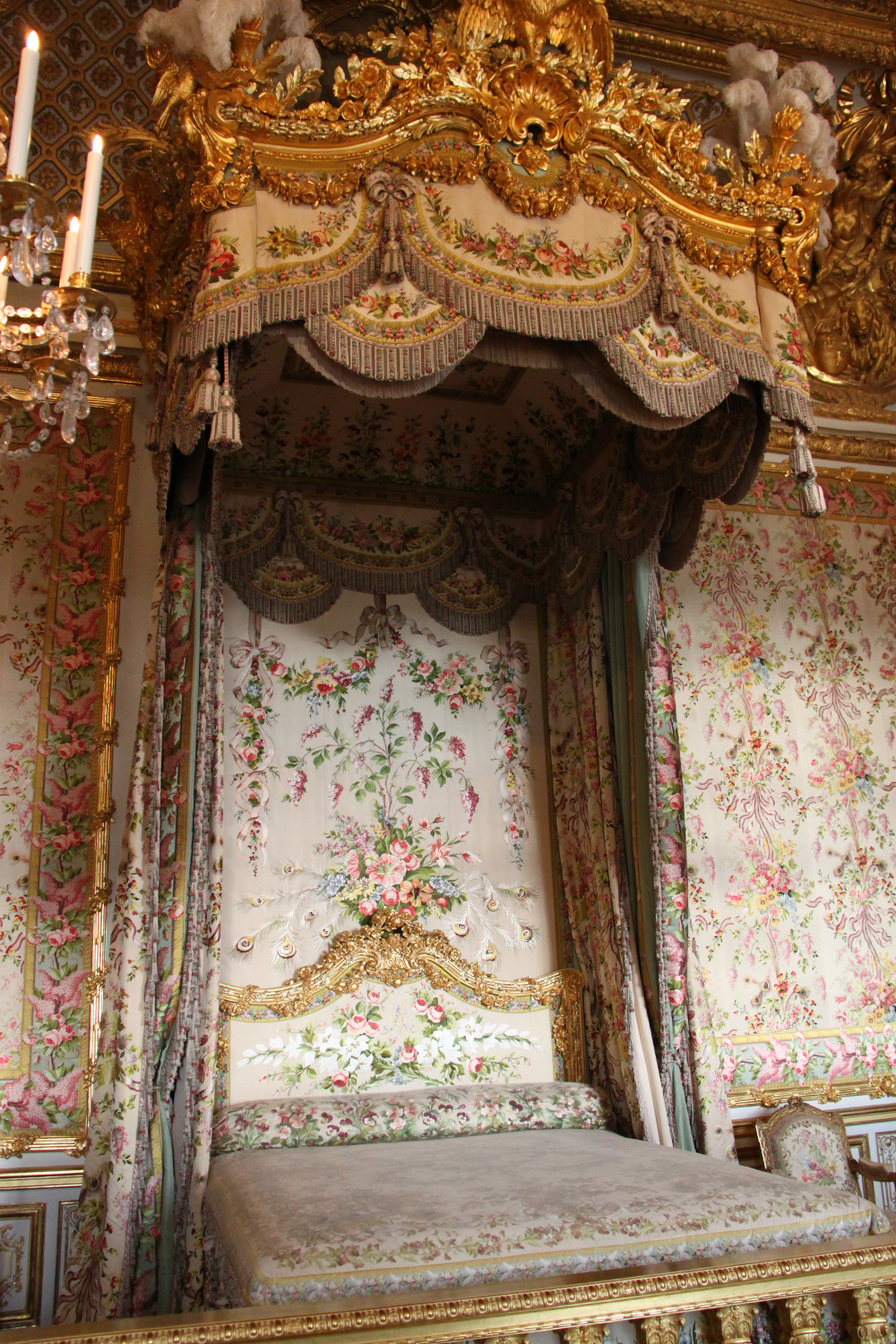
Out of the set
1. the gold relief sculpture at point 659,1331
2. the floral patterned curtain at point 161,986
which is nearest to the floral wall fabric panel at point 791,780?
the floral patterned curtain at point 161,986

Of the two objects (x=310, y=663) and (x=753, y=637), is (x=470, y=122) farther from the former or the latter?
(x=753, y=637)

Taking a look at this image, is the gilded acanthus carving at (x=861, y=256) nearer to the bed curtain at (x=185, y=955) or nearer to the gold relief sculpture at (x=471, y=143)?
the gold relief sculpture at (x=471, y=143)

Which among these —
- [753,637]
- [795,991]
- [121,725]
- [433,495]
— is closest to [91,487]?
[121,725]

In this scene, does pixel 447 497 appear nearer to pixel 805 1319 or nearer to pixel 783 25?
pixel 783 25

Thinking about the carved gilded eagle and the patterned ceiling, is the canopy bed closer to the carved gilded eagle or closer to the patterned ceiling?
the carved gilded eagle

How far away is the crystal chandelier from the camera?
2209 mm

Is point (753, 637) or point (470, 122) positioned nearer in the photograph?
point (470, 122)

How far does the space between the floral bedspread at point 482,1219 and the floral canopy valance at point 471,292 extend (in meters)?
2.03

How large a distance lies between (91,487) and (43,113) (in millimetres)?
1368

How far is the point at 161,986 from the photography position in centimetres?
320

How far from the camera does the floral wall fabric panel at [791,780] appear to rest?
14.4 ft

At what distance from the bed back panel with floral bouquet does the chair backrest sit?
72 centimetres

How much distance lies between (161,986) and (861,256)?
4325mm

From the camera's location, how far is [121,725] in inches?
151
